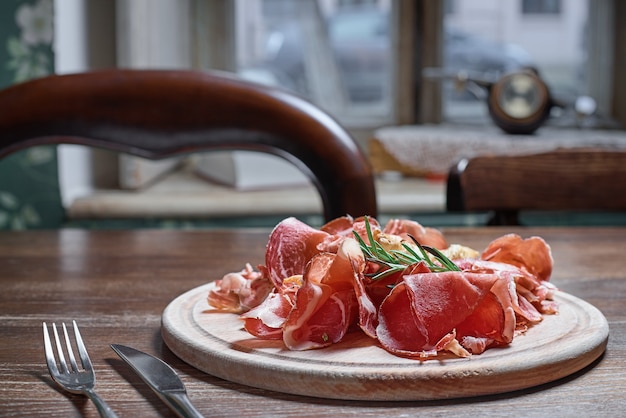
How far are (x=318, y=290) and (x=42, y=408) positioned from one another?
139 mm

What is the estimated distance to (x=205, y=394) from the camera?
1.28 feet

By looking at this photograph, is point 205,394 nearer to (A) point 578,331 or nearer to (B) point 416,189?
(A) point 578,331

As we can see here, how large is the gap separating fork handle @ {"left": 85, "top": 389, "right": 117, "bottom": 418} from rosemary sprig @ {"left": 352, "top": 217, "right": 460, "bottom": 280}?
153 millimetres

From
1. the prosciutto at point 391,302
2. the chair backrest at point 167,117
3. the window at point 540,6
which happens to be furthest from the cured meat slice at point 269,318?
the window at point 540,6

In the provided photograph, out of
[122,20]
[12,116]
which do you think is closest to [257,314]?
[12,116]

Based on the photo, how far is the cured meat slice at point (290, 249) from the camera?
50 cm

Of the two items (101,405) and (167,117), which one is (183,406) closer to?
(101,405)

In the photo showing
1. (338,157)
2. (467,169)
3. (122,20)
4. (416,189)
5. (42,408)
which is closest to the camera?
(42,408)

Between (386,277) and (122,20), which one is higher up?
(122,20)

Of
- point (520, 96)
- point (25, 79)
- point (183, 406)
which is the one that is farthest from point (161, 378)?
point (520, 96)

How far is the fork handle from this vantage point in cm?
35

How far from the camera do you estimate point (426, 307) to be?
0.42 m

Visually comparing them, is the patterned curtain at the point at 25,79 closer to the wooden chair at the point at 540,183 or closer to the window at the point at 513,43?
the wooden chair at the point at 540,183

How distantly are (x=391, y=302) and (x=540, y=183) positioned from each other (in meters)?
0.79
